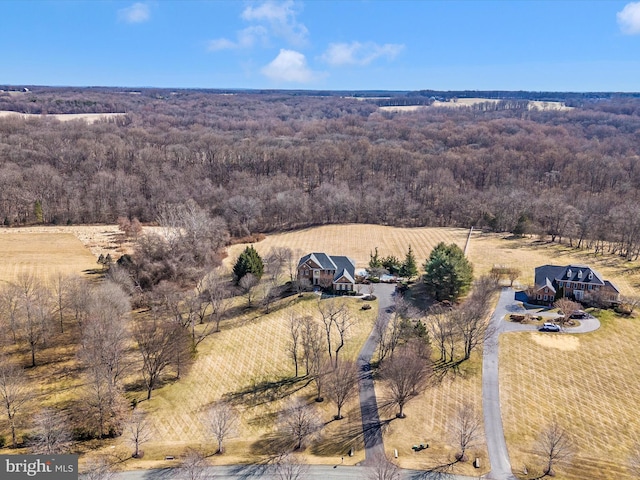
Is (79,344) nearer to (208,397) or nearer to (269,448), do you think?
(208,397)

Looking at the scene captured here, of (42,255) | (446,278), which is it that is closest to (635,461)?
(446,278)

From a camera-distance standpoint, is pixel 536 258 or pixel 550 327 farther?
pixel 536 258

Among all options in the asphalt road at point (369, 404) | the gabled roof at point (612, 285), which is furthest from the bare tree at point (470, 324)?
the gabled roof at point (612, 285)

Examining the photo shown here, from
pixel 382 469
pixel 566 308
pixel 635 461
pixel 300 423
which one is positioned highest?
pixel 566 308

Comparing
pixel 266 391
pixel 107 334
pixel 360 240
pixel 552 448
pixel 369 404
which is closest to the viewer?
pixel 552 448

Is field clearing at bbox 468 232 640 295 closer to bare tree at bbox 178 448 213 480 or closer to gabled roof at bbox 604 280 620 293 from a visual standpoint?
gabled roof at bbox 604 280 620 293
